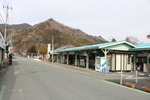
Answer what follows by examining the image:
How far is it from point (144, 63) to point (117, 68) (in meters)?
4.22

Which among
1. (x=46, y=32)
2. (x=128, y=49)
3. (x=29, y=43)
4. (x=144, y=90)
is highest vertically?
(x=46, y=32)

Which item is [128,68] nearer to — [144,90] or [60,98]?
[144,90]

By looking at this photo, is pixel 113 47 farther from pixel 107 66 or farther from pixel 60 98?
pixel 60 98

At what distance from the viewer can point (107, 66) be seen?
57.8 ft

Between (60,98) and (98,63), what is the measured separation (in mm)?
12150

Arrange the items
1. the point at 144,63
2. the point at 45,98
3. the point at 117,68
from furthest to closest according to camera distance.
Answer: the point at 144,63 < the point at 117,68 < the point at 45,98

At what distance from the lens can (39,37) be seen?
140875mm

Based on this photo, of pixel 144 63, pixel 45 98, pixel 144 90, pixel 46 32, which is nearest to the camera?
pixel 45 98

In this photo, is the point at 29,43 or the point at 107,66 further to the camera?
the point at 29,43

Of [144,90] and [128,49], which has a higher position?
[128,49]

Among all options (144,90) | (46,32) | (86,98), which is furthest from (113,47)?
(46,32)

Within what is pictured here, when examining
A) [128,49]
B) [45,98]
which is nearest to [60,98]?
[45,98]

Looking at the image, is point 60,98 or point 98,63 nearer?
point 60,98

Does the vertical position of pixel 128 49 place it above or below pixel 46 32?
below
